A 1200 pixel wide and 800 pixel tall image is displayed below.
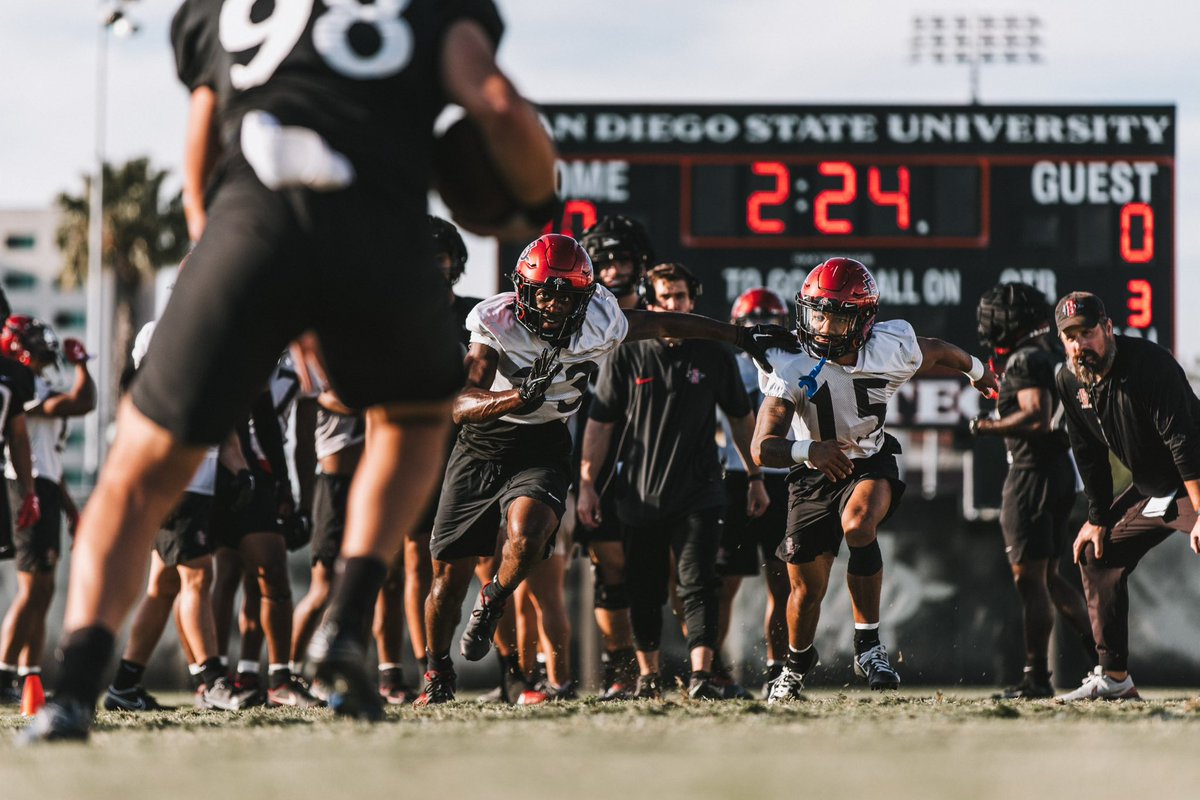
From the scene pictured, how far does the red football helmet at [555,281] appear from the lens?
635cm

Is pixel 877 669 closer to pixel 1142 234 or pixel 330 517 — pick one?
pixel 330 517

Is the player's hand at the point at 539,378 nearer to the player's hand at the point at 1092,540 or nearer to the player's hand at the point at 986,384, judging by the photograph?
the player's hand at the point at 986,384

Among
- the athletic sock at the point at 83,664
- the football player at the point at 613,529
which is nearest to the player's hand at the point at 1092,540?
the football player at the point at 613,529

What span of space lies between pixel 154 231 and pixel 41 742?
41688 mm

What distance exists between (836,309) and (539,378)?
132 centimetres

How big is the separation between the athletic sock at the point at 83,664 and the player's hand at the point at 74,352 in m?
5.94

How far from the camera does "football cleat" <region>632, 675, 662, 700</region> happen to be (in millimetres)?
7129

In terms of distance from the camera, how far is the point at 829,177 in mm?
12789

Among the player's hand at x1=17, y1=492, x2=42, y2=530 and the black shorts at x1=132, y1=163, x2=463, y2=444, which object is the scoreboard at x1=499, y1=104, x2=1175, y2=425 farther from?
the black shorts at x1=132, y1=163, x2=463, y2=444

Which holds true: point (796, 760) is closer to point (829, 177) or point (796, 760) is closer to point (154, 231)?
point (829, 177)

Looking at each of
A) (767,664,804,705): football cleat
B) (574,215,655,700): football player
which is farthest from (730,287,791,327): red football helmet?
(767,664,804,705): football cleat

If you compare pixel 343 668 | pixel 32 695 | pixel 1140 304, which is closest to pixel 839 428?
pixel 32 695

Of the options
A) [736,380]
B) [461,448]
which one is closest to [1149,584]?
[736,380]

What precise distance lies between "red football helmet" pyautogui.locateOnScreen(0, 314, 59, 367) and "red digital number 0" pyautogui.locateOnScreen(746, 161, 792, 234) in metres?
6.00
